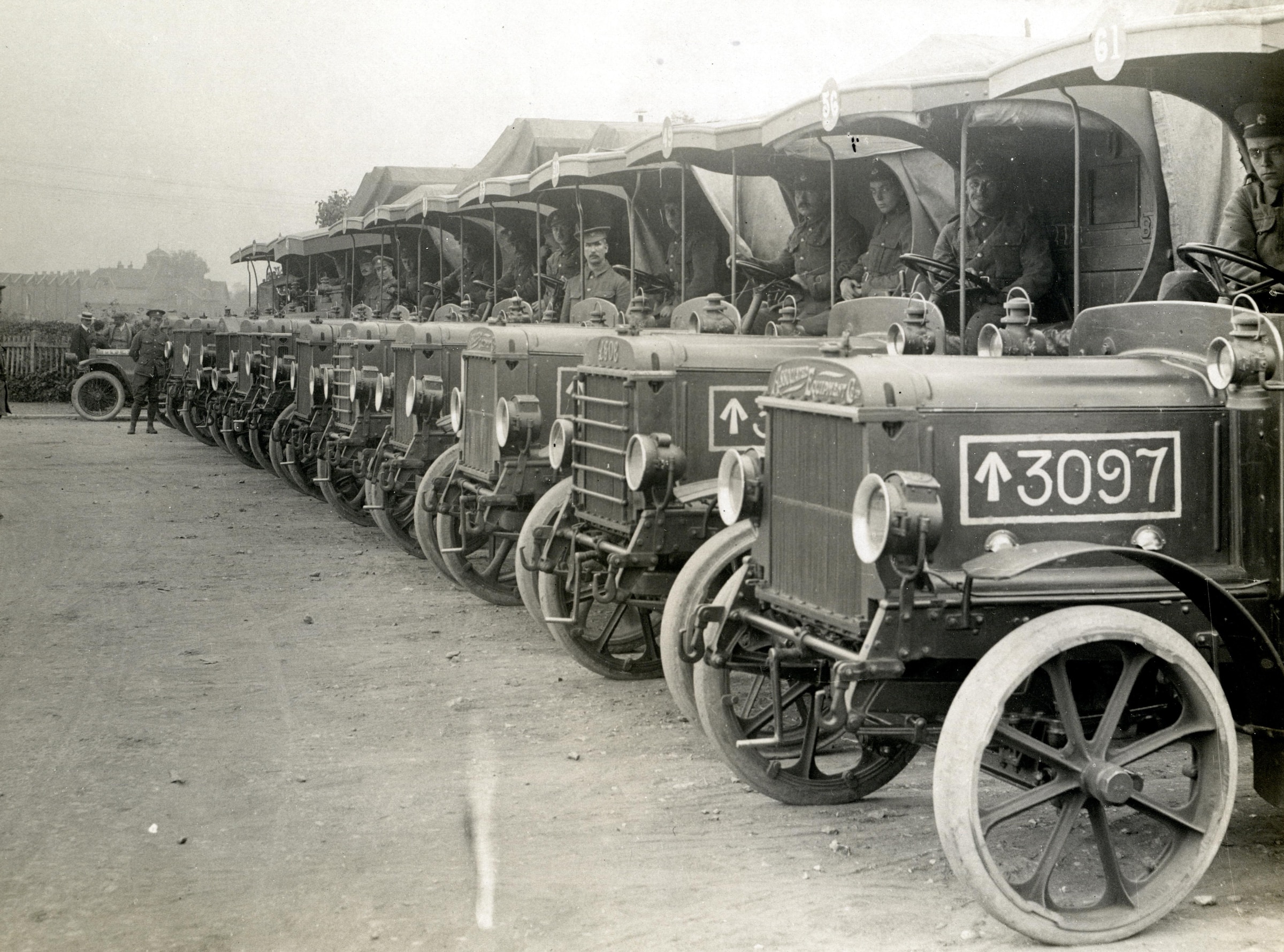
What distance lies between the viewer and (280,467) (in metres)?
12.7

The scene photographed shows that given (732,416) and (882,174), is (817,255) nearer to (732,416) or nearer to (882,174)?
(882,174)

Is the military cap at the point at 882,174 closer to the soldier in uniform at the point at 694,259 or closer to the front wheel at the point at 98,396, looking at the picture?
the soldier in uniform at the point at 694,259

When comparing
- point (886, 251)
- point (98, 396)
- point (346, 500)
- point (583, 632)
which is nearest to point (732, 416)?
point (583, 632)

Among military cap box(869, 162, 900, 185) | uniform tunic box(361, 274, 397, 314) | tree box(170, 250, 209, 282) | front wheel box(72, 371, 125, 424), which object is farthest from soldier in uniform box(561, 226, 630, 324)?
front wheel box(72, 371, 125, 424)

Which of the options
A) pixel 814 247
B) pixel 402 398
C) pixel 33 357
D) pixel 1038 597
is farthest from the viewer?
pixel 33 357

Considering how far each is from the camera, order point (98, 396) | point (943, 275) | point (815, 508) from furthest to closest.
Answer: point (98, 396), point (943, 275), point (815, 508)

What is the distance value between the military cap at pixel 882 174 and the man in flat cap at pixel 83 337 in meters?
14.5

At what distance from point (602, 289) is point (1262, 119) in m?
5.78

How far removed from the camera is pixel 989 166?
23.8 ft

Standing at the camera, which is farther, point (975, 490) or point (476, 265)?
point (476, 265)

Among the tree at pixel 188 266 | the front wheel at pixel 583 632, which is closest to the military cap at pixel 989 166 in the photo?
Result: the front wheel at pixel 583 632

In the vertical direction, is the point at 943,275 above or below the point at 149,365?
above

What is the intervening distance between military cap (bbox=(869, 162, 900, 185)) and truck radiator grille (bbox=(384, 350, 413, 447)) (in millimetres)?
2927

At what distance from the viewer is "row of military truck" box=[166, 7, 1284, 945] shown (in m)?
3.37
